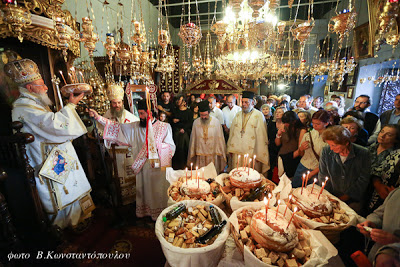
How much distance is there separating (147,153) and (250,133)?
242 centimetres

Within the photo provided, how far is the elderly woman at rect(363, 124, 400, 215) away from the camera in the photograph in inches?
78.9

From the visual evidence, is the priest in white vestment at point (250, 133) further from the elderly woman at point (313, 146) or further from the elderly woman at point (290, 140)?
the elderly woman at point (313, 146)

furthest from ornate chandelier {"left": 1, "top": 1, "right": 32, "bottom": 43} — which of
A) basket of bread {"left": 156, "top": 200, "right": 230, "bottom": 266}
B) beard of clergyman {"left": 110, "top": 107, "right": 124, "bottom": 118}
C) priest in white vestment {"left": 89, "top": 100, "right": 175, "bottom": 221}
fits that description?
basket of bread {"left": 156, "top": 200, "right": 230, "bottom": 266}

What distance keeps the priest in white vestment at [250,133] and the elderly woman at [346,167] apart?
1916mm

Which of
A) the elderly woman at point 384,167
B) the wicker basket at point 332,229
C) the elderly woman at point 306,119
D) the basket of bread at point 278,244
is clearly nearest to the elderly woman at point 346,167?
the elderly woman at point 384,167

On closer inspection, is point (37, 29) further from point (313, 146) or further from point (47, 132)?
point (313, 146)

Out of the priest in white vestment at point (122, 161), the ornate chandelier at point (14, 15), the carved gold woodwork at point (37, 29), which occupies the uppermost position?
Answer: the carved gold woodwork at point (37, 29)

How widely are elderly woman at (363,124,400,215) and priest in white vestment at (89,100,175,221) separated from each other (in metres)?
2.95

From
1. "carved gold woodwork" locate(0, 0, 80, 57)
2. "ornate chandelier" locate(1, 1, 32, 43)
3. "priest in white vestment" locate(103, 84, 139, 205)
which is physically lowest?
"priest in white vestment" locate(103, 84, 139, 205)

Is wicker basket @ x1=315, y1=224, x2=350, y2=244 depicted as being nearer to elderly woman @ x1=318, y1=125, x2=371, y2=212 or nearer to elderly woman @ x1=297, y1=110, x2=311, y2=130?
elderly woman @ x1=318, y1=125, x2=371, y2=212

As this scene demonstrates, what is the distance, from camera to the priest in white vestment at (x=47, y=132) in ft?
7.68

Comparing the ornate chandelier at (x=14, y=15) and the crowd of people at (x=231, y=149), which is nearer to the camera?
the ornate chandelier at (x=14, y=15)

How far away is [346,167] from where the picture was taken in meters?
1.98

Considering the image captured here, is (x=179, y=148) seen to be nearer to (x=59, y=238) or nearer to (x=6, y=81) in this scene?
(x=59, y=238)
